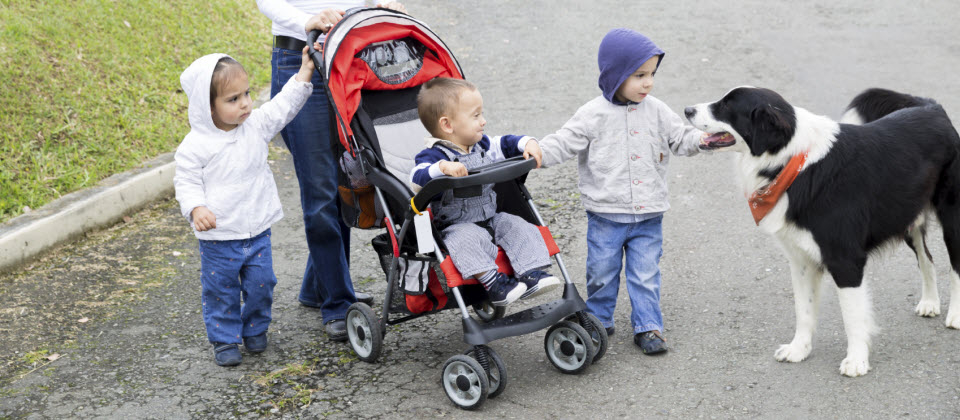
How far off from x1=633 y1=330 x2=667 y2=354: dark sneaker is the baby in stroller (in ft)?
2.18

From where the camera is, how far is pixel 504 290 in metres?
3.84

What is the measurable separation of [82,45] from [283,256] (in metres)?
3.42

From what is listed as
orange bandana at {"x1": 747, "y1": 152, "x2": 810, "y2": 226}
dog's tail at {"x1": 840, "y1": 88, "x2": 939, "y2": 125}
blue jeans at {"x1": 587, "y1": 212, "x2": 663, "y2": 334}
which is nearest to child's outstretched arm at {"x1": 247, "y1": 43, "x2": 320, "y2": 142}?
blue jeans at {"x1": 587, "y1": 212, "x2": 663, "y2": 334}

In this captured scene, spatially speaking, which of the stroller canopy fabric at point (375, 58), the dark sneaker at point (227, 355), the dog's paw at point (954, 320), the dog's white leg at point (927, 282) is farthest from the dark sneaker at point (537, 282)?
the dog's paw at point (954, 320)

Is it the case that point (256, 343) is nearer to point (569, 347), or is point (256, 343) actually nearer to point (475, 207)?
point (475, 207)

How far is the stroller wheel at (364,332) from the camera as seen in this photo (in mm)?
4148

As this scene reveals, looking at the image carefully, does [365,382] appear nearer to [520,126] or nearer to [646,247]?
[646,247]

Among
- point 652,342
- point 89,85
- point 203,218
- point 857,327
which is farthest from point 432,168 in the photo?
point 89,85

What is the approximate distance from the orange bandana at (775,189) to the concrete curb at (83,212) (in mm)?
4506

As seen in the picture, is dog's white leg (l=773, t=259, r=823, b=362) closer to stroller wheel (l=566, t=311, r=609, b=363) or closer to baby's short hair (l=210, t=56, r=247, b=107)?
stroller wheel (l=566, t=311, r=609, b=363)

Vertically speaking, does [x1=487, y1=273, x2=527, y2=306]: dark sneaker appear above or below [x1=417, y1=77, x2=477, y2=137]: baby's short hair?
below

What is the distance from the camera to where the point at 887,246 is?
13.2 feet

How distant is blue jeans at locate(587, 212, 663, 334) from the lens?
431cm

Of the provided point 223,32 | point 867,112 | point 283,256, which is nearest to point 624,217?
point 867,112
